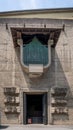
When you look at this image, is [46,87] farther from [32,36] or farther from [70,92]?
[32,36]

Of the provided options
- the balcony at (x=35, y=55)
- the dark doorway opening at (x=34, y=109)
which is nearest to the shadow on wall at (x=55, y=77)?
the balcony at (x=35, y=55)

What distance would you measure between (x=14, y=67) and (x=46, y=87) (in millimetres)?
1983

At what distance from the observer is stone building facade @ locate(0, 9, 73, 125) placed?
1620 cm

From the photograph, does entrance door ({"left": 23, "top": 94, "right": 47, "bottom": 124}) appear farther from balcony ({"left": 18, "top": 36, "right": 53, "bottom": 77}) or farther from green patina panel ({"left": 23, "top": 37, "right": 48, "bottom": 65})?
green patina panel ({"left": 23, "top": 37, "right": 48, "bottom": 65})

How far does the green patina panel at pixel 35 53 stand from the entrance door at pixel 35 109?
6.10 ft

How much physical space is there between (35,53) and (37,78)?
132cm

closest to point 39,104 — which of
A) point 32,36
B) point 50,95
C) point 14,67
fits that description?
point 50,95

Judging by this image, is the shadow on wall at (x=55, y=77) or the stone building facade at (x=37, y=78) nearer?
the stone building facade at (x=37, y=78)

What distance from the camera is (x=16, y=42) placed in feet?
54.8

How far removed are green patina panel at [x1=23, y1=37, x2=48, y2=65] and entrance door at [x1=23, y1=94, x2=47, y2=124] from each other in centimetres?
186

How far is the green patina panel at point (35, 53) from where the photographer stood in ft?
53.4

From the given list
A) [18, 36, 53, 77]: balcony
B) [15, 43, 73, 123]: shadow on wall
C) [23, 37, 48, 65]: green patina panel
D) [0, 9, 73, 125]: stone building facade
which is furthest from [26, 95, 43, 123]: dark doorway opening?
[23, 37, 48, 65]: green patina panel

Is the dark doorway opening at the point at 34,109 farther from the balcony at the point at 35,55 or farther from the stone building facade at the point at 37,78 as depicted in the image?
the balcony at the point at 35,55

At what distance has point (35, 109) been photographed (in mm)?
17734
